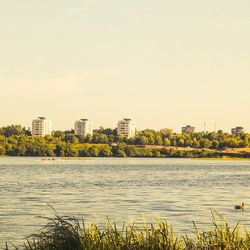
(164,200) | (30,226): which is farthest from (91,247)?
(164,200)

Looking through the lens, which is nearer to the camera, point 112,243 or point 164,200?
point 112,243

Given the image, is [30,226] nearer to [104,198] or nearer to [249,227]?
[249,227]

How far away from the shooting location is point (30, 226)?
1909 inches

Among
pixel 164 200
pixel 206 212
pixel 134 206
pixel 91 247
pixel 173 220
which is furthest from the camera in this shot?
pixel 164 200

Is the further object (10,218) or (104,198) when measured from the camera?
(104,198)

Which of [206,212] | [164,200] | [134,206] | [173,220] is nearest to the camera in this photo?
[173,220]

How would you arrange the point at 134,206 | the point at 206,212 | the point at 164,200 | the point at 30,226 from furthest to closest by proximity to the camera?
1. the point at 164,200
2. the point at 134,206
3. the point at 206,212
4. the point at 30,226

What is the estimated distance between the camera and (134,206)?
66.9m

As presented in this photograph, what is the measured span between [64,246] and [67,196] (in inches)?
2263

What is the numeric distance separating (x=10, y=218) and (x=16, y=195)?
27.5 m

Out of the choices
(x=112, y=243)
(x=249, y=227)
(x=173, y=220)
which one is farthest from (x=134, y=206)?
(x=112, y=243)

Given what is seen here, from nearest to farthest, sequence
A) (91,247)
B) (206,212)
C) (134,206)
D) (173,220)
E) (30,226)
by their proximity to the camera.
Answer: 1. (91,247)
2. (30,226)
3. (173,220)
4. (206,212)
5. (134,206)

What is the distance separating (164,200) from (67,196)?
12.0 metres

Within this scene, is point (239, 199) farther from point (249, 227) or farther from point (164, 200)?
point (249, 227)
